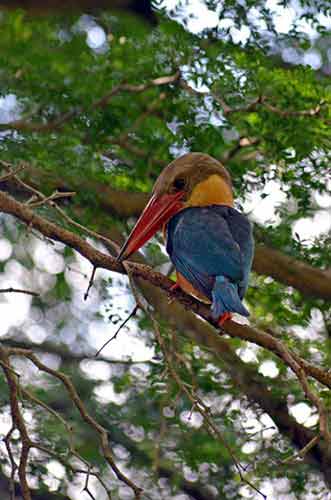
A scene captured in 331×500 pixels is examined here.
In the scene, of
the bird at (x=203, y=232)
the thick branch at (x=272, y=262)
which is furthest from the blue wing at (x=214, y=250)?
the thick branch at (x=272, y=262)

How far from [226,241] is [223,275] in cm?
18

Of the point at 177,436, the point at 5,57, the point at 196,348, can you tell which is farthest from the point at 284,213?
the point at 5,57

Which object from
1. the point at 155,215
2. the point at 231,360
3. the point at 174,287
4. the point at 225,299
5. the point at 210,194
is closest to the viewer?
the point at 225,299

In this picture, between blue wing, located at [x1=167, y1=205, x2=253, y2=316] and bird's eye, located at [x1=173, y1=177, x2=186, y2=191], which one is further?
bird's eye, located at [x1=173, y1=177, x2=186, y2=191]

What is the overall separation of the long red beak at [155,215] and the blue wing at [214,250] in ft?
0.16

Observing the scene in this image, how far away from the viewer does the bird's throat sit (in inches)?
150

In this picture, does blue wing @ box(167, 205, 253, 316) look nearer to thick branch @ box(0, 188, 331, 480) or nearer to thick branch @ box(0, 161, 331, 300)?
thick branch @ box(0, 188, 331, 480)

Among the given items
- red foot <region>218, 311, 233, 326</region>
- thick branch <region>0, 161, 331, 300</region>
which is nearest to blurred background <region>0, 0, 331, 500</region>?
thick branch <region>0, 161, 331, 300</region>

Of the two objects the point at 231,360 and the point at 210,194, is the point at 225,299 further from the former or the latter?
the point at 231,360

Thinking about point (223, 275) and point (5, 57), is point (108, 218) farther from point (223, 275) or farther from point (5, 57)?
point (223, 275)

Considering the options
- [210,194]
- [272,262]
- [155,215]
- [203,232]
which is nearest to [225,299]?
[203,232]

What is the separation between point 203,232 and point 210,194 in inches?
14.7

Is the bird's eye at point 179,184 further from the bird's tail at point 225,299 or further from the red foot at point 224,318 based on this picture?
the red foot at point 224,318

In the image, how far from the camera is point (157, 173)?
15.1 feet
